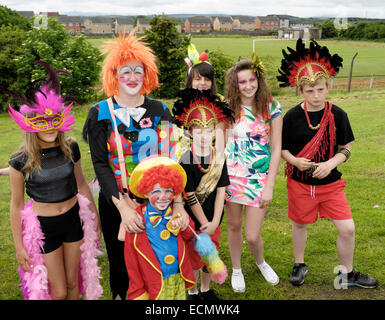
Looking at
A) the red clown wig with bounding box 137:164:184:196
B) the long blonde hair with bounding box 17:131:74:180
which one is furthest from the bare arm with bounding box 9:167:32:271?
the red clown wig with bounding box 137:164:184:196

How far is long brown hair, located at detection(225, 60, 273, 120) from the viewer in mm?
3084

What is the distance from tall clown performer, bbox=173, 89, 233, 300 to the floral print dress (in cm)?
35

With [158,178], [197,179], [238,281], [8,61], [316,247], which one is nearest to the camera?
[158,178]

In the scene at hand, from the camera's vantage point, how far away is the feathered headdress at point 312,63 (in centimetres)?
308

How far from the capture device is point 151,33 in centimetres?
1683

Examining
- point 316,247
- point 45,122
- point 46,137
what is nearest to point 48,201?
point 46,137

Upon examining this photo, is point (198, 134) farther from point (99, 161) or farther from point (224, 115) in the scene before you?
point (99, 161)

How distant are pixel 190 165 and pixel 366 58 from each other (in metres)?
28.7

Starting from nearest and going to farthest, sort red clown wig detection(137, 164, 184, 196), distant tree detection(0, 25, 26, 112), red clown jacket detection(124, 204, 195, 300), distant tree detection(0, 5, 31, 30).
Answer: red clown wig detection(137, 164, 184, 196)
red clown jacket detection(124, 204, 195, 300)
distant tree detection(0, 25, 26, 112)
distant tree detection(0, 5, 31, 30)

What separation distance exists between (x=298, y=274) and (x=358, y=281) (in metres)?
0.55

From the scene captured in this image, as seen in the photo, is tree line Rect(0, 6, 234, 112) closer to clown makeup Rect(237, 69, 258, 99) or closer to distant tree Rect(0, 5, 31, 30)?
clown makeup Rect(237, 69, 258, 99)

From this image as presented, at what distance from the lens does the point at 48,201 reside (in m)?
2.65

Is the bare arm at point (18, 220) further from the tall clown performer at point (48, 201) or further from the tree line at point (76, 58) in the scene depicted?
the tree line at point (76, 58)

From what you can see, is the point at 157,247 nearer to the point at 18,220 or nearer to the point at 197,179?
the point at 197,179
